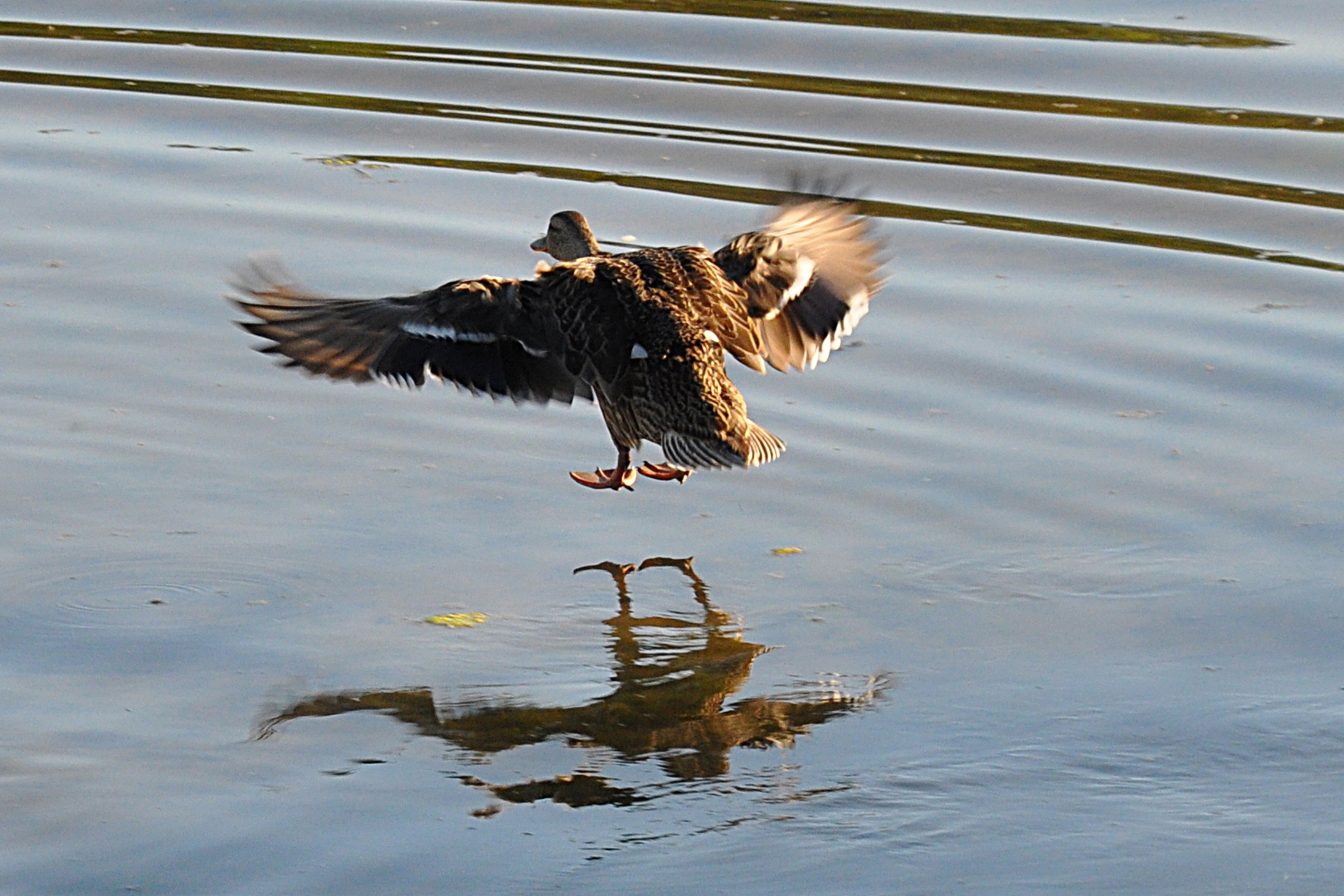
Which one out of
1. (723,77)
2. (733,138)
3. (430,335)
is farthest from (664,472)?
(723,77)

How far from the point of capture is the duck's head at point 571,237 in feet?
24.1

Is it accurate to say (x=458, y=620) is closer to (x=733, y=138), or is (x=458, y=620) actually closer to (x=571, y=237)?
(x=571, y=237)

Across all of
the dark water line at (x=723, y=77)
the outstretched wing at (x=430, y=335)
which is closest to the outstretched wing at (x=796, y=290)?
the outstretched wing at (x=430, y=335)

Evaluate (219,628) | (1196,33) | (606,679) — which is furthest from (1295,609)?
(1196,33)

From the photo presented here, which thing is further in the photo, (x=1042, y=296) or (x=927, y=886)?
(x=1042, y=296)

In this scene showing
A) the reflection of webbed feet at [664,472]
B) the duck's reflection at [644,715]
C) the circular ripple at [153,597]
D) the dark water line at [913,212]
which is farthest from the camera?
the dark water line at [913,212]

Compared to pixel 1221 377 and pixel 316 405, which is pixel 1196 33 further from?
pixel 316 405

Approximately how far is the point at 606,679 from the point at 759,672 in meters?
0.39

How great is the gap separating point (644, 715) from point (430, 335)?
6.04 feet

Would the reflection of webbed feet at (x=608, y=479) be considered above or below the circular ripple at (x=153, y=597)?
above

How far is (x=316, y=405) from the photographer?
712cm

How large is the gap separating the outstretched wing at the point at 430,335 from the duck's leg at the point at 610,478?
284mm

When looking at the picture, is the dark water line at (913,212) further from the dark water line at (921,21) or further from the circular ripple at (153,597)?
the circular ripple at (153,597)

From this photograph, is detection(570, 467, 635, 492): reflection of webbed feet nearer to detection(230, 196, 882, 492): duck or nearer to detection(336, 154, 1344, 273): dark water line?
detection(230, 196, 882, 492): duck
